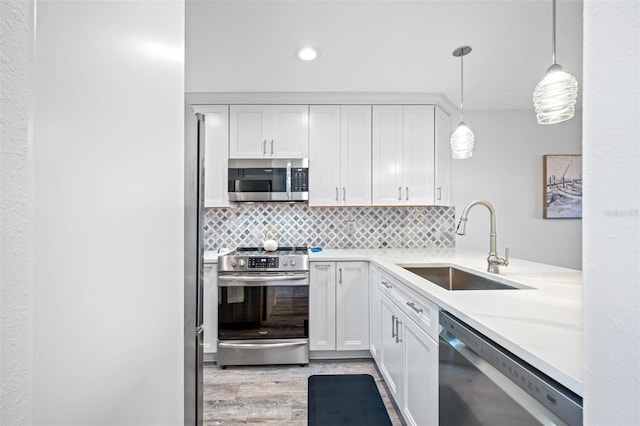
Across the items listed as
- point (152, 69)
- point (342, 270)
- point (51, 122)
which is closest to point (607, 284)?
point (51, 122)

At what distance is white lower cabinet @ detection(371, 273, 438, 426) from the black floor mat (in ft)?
0.80

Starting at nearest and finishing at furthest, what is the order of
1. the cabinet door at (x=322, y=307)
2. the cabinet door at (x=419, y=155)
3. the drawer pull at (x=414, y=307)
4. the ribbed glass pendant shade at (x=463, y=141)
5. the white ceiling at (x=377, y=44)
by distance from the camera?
the drawer pull at (x=414, y=307), the white ceiling at (x=377, y=44), the ribbed glass pendant shade at (x=463, y=141), the cabinet door at (x=322, y=307), the cabinet door at (x=419, y=155)

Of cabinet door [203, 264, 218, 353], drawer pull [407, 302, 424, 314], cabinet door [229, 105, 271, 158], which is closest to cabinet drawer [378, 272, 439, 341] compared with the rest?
drawer pull [407, 302, 424, 314]

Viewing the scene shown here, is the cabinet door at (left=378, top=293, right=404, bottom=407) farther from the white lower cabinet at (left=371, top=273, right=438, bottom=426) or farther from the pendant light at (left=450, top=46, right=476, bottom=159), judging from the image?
the pendant light at (left=450, top=46, right=476, bottom=159)

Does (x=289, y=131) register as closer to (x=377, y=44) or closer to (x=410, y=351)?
(x=377, y=44)

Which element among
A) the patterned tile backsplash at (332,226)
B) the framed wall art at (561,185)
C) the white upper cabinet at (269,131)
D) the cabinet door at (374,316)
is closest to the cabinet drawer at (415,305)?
the cabinet door at (374,316)

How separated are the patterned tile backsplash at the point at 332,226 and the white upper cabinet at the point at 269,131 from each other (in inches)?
22.7

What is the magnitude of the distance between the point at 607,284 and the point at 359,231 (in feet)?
9.97

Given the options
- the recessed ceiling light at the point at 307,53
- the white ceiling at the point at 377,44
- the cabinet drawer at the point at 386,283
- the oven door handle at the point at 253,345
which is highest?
the white ceiling at the point at 377,44

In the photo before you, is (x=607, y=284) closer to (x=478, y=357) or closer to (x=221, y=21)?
(x=478, y=357)

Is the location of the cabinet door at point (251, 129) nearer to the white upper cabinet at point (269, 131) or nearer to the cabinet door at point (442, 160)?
the white upper cabinet at point (269, 131)

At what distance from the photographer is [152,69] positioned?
645 millimetres

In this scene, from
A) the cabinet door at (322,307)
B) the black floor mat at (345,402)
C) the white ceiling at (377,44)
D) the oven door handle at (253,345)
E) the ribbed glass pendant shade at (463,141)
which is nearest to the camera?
the black floor mat at (345,402)

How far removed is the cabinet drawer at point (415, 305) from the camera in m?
1.41
